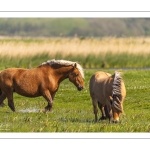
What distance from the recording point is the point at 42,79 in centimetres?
1841

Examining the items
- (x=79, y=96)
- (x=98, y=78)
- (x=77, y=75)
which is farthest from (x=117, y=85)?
(x=79, y=96)

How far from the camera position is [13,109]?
18.3 metres

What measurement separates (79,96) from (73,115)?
14.8 feet

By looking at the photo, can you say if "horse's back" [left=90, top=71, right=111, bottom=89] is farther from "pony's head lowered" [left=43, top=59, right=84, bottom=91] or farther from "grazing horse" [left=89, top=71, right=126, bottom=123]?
"pony's head lowered" [left=43, top=59, right=84, bottom=91]

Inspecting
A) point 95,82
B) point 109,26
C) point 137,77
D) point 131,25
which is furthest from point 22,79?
point 109,26

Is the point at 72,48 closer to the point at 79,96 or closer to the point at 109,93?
the point at 79,96

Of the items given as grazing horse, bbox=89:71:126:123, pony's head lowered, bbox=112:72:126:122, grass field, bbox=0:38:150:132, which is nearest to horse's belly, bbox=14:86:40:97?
grass field, bbox=0:38:150:132

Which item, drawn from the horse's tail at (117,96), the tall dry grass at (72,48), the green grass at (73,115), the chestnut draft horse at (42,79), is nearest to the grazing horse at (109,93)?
the horse's tail at (117,96)

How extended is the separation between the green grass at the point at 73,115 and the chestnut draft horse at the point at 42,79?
589mm

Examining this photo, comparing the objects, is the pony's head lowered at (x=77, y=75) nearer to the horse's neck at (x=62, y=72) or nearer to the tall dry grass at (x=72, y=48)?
the horse's neck at (x=62, y=72)

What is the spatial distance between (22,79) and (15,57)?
12320mm

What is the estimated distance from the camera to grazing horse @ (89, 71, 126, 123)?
15102mm

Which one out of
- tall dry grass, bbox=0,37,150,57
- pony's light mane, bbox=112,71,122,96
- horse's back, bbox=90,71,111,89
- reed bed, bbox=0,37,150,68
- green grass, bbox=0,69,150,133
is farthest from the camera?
tall dry grass, bbox=0,37,150,57

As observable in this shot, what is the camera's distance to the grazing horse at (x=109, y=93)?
595 inches
